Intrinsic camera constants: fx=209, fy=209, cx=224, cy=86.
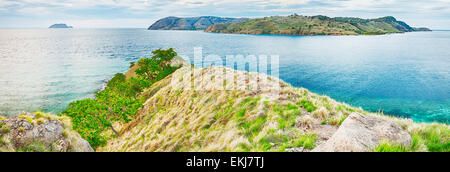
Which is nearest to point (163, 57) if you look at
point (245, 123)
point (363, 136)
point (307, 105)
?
point (245, 123)

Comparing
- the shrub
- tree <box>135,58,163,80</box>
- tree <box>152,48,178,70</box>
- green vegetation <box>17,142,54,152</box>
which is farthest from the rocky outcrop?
tree <box>152,48,178,70</box>

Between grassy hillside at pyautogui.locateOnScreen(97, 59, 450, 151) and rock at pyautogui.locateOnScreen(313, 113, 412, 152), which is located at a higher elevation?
rock at pyautogui.locateOnScreen(313, 113, 412, 152)

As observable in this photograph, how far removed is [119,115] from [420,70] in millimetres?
82803

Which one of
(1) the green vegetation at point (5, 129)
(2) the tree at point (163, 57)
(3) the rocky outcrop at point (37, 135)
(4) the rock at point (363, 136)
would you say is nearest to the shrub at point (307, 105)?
(4) the rock at point (363, 136)

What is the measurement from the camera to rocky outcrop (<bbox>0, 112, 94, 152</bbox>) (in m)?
12.0

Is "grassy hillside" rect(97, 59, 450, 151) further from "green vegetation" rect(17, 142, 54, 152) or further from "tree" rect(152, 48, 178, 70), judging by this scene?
"tree" rect(152, 48, 178, 70)

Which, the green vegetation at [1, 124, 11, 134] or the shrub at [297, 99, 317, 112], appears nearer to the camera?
the green vegetation at [1, 124, 11, 134]

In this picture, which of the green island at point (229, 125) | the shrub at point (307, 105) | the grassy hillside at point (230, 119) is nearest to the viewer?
the green island at point (229, 125)

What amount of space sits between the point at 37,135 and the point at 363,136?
1727 centimetres

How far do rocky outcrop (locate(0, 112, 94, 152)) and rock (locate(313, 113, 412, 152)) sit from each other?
49.6 feet

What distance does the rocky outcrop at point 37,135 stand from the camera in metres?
12.0

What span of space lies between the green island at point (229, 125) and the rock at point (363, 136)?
0.10ft

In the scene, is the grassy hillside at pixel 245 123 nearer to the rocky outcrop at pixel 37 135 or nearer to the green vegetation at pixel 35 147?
the rocky outcrop at pixel 37 135
